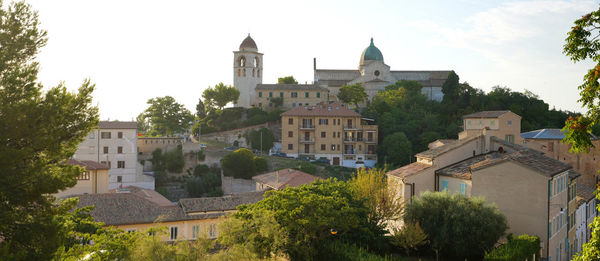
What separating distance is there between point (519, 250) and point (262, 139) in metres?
47.9

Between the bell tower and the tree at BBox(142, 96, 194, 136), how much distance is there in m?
14.4

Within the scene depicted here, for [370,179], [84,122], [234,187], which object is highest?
[84,122]

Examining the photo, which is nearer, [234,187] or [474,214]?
[474,214]

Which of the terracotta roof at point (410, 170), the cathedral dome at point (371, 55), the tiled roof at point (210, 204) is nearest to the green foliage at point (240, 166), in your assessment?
the tiled roof at point (210, 204)

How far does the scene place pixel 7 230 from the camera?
12.1 meters

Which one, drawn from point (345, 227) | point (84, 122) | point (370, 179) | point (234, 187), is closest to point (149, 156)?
point (234, 187)

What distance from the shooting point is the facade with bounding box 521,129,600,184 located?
41.9 metres

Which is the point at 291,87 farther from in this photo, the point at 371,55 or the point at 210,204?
the point at 210,204

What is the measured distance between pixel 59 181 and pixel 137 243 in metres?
3.46

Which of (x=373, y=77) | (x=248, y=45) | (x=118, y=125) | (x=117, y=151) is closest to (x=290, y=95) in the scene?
(x=248, y=45)

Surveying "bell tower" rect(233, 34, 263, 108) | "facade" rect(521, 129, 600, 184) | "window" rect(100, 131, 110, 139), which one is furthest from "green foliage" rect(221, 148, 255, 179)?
"facade" rect(521, 129, 600, 184)

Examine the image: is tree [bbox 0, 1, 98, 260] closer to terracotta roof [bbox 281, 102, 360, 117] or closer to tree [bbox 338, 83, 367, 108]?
terracotta roof [bbox 281, 102, 360, 117]

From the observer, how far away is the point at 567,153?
4300 cm

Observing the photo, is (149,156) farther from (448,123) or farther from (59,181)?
(59,181)
